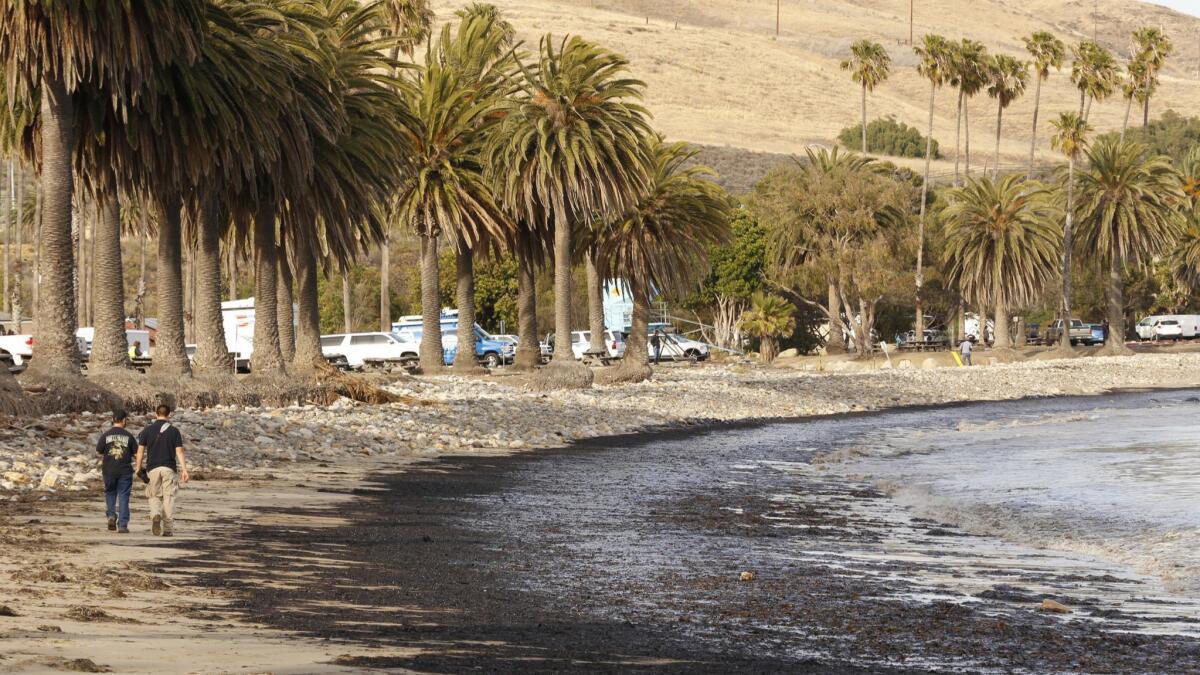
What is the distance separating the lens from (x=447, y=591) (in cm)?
1144

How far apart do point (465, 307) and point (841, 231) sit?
103 ft

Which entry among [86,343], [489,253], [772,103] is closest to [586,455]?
[489,253]

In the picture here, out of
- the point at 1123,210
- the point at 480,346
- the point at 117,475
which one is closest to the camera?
the point at 117,475

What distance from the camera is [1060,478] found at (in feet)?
84.9

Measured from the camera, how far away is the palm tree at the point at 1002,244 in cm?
7556

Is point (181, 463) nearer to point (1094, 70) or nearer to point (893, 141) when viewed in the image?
point (1094, 70)

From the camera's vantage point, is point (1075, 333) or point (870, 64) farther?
point (1075, 333)

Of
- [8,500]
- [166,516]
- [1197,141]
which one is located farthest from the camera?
[1197,141]

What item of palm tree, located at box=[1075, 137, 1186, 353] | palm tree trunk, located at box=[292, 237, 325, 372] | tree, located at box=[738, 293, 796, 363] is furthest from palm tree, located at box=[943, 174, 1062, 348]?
palm tree trunk, located at box=[292, 237, 325, 372]

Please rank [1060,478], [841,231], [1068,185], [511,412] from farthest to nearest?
[1068,185]
[841,231]
[511,412]
[1060,478]

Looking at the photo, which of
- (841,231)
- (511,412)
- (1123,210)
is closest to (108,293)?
(511,412)

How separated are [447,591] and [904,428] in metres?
31.2

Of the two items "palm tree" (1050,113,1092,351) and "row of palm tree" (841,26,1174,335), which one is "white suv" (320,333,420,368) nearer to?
"row of palm tree" (841,26,1174,335)

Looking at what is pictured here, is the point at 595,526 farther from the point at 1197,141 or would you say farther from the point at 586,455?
the point at 1197,141
